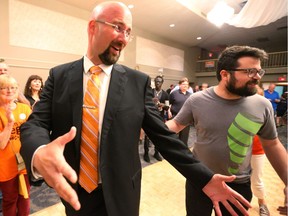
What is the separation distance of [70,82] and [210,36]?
41.2 feet

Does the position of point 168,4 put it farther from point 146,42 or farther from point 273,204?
point 273,204

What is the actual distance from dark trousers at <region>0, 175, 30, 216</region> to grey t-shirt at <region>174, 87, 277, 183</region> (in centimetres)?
170

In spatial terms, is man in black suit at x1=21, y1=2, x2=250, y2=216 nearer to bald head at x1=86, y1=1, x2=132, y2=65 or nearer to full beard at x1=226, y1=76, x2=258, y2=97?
bald head at x1=86, y1=1, x2=132, y2=65

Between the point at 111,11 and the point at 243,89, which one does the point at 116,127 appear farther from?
the point at 243,89

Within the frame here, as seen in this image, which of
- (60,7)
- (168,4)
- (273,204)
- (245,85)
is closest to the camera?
(245,85)

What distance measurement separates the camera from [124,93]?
37.5 inches

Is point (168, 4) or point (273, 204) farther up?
point (168, 4)

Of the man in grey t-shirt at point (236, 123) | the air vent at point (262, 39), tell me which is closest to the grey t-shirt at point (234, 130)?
the man in grey t-shirt at point (236, 123)

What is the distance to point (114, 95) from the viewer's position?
0.93 m

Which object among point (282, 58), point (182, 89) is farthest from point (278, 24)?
point (182, 89)

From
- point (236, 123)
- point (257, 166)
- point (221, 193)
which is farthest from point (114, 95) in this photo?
point (257, 166)

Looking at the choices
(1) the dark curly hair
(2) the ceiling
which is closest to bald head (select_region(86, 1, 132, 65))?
(1) the dark curly hair

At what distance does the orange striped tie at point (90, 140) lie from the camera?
904 mm

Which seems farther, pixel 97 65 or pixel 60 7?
pixel 60 7
